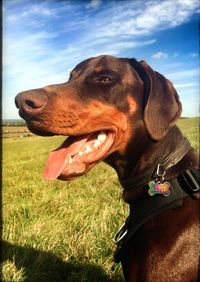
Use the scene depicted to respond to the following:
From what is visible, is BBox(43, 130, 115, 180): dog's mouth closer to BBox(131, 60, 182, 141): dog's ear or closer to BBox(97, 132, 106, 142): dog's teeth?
BBox(97, 132, 106, 142): dog's teeth

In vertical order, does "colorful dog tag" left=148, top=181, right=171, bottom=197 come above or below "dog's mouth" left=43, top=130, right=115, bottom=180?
below

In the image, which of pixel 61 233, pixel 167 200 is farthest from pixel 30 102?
pixel 61 233

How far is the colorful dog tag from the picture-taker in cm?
297

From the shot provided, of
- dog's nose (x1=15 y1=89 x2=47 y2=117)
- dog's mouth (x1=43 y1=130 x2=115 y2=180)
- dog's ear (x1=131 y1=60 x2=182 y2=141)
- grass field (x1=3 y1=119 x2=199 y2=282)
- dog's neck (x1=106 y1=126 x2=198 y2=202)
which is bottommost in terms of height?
grass field (x1=3 y1=119 x2=199 y2=282)

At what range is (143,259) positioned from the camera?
2906 mm

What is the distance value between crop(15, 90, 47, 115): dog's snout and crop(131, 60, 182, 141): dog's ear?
0.74 meters

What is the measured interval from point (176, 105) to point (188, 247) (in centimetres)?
100

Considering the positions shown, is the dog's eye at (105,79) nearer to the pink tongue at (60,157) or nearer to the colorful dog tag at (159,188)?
the pink tongue at (60,157)

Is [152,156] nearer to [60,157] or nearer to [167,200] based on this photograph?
[167,200]

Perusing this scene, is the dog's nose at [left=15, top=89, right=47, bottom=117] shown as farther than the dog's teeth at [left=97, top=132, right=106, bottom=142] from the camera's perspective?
No

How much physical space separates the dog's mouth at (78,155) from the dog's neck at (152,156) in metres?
0.16

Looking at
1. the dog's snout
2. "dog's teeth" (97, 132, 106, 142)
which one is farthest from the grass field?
the dog's snout

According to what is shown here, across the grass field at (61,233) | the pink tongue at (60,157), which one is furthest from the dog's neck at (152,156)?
the grass field at (61,233)

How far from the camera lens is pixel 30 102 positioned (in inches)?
115
